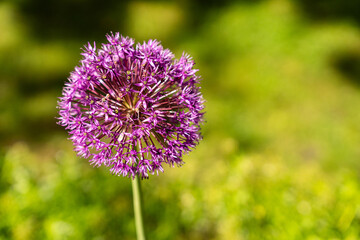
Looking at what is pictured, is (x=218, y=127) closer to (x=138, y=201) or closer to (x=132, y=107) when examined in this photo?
(x=132, y=107)

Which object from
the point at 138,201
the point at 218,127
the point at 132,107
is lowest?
the point at 138,201

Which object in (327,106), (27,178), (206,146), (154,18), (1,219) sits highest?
(154,18)

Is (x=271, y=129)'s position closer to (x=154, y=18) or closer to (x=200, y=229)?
(x=200, y=229)

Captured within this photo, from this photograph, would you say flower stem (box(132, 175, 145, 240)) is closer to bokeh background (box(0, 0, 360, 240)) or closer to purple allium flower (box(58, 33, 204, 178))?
purple allium flower (box(58, 33, 204, 178))

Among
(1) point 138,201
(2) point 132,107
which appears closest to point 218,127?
(2) point 132,107

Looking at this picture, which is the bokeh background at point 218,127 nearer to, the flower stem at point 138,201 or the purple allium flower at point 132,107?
the flower stem at point 138,201

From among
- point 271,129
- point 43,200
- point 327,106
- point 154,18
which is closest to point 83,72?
point 43,200

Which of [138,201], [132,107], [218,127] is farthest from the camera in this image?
[218,127]
